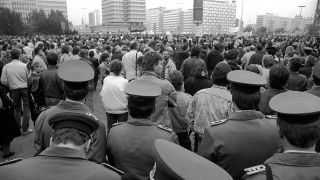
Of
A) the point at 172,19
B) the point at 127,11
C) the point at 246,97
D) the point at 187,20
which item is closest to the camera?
the point at 246,97

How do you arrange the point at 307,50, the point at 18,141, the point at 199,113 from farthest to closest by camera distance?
the point at 307,50 < the point at 18,141 < the point at 199,113

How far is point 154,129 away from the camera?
8.27ft

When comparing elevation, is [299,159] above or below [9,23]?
below

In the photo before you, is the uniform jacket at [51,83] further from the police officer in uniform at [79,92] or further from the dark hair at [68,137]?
the dark hair at [68,137]

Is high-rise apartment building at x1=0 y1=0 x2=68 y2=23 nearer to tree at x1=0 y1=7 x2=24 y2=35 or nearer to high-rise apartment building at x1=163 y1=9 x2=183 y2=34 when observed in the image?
tree at x1=0 y1=7 x2=24 y2=35

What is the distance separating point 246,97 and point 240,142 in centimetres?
44

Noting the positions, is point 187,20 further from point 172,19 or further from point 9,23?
point 9,23

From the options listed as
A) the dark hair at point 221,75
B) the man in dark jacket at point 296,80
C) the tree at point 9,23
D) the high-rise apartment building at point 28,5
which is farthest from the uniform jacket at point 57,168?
the high-rise apartment building at point 28,5

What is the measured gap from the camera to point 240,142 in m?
2.37

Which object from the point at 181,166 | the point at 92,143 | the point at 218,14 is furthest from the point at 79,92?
the point at 218,14

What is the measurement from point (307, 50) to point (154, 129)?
26.0 ft

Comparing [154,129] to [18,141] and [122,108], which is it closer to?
[122,108]

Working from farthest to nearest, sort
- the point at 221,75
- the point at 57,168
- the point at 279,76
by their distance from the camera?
the point at 279,76 → the point at 221,75 → the point at 57,168

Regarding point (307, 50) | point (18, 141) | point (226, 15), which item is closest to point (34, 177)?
point (18, 141)
